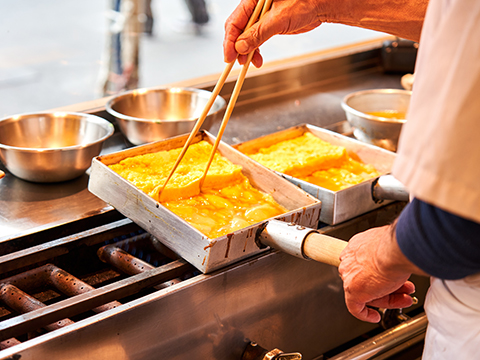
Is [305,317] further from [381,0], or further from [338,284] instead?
[381,0]

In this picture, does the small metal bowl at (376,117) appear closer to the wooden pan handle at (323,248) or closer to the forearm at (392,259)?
the wooden pan handle at (323,248)

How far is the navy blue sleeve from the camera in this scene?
2.51 ft

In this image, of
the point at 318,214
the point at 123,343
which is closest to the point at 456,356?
the point at 318,214

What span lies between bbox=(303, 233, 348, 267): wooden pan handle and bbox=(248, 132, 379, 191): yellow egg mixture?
439 millimetres

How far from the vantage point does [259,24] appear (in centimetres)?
131

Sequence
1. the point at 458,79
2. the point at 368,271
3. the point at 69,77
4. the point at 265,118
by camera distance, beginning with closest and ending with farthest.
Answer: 1. the point at 458,79
2. the point at 368,271
3. the point at 265,118
4. the point at 69,77

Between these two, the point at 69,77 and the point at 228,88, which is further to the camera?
the point at 69,77

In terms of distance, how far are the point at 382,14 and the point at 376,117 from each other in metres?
0.55

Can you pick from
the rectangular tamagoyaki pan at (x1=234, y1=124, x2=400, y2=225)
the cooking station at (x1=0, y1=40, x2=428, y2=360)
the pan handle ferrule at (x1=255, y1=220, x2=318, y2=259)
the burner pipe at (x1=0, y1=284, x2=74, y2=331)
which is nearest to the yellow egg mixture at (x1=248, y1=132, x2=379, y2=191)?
the rectangular tamagoyaki pan at (x1=234, y1=124, x2=400, y2=225)

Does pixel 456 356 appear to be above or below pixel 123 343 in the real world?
above

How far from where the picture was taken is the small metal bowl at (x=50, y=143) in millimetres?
1506

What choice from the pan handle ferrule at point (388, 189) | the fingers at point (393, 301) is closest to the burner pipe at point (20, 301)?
the fingers at point (393, 301)

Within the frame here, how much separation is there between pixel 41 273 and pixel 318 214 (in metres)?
0.72

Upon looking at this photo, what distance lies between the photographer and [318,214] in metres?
1.35
